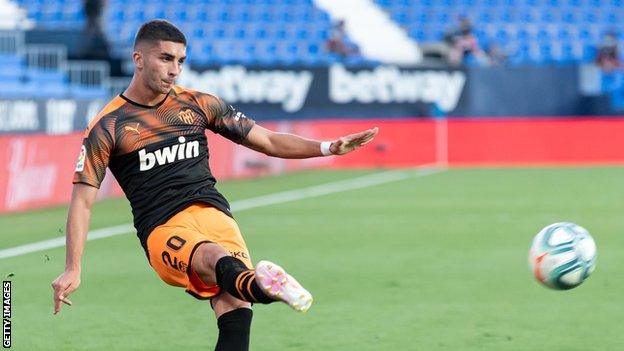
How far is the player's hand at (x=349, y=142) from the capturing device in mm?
6805

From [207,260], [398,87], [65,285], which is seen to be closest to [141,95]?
[207,260]

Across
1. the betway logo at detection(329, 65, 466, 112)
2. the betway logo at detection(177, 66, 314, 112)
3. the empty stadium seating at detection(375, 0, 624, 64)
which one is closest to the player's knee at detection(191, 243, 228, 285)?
the betway logo at detection(177, 66, 314, 112)

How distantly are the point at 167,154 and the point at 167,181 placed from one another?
5.4 inches

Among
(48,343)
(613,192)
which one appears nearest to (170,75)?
(48,343)

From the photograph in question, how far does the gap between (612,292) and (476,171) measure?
18282 millimetres

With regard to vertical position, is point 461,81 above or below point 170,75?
below

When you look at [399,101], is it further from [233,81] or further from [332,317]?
[332,317]

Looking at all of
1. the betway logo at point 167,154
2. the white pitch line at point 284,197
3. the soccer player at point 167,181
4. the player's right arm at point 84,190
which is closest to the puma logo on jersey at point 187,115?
the soccer player at point 167,181

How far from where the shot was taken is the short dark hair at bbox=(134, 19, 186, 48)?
6.54 m

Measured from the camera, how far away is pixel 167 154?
6684 mm

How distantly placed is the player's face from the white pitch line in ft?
23.3

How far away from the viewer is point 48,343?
27.1 feet

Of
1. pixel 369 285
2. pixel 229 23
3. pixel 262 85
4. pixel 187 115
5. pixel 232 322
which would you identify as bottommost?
pixel 262 85

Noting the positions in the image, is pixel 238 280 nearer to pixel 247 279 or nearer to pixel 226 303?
pixel 247 279
